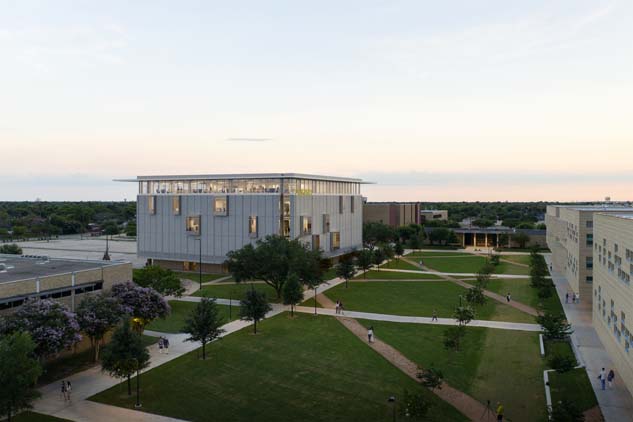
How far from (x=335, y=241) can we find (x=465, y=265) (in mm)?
23743

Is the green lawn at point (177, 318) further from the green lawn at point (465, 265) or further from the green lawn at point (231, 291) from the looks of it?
the green lawn at point (465, 265)

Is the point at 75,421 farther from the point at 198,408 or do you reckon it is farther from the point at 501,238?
the point at 501,238

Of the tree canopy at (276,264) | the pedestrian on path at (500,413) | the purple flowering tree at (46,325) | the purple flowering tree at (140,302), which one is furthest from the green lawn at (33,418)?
the tree canopy at (276,264)

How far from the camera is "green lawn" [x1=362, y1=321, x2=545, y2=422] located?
1107 inches

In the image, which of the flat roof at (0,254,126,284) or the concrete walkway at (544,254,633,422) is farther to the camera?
the flat roof at (0,254,126,284)

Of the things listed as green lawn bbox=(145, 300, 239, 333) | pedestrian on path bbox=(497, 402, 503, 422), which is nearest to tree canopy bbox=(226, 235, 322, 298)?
green lawn bbox=(145, 300, 239, 333)

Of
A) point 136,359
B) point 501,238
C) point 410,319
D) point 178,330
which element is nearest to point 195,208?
point 178,330

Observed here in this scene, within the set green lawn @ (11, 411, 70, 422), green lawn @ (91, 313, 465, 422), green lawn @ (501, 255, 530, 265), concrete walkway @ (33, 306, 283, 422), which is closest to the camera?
green lawn @ (11, 411, 70, 422)

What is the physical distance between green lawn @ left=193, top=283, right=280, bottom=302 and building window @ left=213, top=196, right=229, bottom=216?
1450cm

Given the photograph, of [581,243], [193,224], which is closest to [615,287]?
[581,243]

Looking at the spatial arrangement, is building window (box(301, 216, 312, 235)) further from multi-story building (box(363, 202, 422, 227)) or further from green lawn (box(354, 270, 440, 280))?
multi-story building (box(363, 202, 422, 227))

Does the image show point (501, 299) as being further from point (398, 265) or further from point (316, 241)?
point (316, 241)

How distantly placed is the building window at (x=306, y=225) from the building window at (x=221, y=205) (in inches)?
490

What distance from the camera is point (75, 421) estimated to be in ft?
82.4
